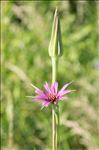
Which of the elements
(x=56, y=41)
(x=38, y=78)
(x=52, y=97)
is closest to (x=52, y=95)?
(x=52, y=97)

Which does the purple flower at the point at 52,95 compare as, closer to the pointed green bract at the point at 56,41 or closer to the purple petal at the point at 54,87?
the purple petal at the point at 54,87

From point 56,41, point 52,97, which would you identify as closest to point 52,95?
point 52,97

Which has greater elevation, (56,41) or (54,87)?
(56,41)

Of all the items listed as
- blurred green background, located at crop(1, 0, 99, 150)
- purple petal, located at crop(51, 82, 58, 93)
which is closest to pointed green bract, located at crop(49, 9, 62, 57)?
purple petal, located at crop(51, 82, 58, 93)

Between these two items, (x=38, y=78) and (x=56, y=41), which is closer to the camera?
(x=56, y=41)

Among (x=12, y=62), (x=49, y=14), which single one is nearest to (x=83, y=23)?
(x=49, y=14)

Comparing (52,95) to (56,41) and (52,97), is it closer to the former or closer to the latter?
(52,97)

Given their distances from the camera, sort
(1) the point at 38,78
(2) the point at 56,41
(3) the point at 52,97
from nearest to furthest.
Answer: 1. (3) the point at 52,97
2. (2) the point at 56,41
3. (1) the point at 38,78

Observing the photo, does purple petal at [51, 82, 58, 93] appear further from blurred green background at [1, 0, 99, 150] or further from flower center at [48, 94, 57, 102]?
blurred green background at [1, 0, 99, 150]

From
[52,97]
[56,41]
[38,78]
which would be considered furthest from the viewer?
[38,78]
